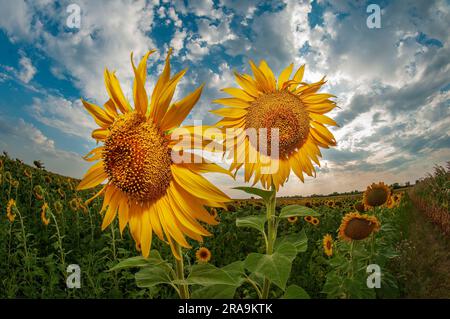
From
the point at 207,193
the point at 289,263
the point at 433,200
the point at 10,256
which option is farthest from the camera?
the point at 433,200

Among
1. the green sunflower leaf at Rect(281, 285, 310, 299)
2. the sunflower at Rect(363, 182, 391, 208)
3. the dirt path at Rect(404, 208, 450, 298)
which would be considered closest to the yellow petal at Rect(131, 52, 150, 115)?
the green sunflower leaf at Rect(281, 285, 310, 299)

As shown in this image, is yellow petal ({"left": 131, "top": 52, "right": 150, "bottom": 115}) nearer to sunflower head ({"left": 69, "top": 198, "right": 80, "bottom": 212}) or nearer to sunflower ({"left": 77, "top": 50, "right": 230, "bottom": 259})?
sunflower ({"left": 77, "top": 50, "right": 230, "bottom": 259})

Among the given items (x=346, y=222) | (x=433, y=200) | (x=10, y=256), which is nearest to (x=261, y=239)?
(x=346, y=222)

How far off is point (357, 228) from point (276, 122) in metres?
1.92

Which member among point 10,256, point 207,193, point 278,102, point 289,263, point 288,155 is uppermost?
point 278,102

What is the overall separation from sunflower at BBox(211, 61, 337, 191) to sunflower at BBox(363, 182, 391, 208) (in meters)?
2.26

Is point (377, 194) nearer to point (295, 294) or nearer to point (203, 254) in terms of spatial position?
point (203, 254)

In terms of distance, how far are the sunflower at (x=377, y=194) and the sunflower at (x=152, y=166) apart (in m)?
3.02

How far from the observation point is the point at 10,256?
4246 millimetres

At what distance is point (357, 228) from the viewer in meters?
3.22

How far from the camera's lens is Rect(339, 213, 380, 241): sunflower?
322 cm

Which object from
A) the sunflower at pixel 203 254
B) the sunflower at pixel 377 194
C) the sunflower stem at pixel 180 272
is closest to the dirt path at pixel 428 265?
the sunflower at pixel 377 194
